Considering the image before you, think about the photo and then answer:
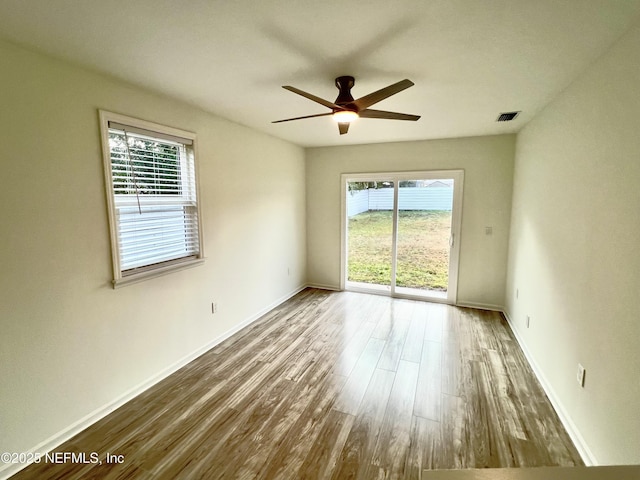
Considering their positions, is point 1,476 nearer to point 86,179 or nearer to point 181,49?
point 86,179

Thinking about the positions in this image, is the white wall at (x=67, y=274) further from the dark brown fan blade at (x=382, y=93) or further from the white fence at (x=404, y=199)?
the white fence at (x=404, y=199)

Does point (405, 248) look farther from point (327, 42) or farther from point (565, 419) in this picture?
point (327, 42)

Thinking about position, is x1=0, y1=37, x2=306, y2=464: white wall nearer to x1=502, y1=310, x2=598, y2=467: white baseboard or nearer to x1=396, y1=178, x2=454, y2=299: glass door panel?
x1=396, y1=178, x2=454, y2=299: glass door panel

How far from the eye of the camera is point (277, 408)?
2.23 metres

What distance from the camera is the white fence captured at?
4.34m

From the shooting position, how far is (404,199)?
14.9 ft

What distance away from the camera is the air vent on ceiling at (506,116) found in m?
2.98

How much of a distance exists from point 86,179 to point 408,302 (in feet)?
13.5

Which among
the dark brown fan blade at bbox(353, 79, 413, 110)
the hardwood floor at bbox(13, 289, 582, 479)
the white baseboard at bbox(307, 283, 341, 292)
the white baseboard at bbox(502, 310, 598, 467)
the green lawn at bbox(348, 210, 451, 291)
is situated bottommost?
the hardwood floor at bbox(13, 289, 582, 479)

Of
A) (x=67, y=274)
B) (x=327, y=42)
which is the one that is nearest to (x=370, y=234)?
(x=327, y=42)

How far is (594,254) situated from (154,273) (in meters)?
3.13

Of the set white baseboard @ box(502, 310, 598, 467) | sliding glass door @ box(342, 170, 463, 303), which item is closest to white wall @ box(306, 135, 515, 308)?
sliding glass door @ box(342, 170, 463, 303)

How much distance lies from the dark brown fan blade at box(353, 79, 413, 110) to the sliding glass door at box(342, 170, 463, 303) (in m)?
2.60

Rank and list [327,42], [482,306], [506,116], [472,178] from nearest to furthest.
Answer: [327,42] → [506,116] → [472,178] → [482,306]
